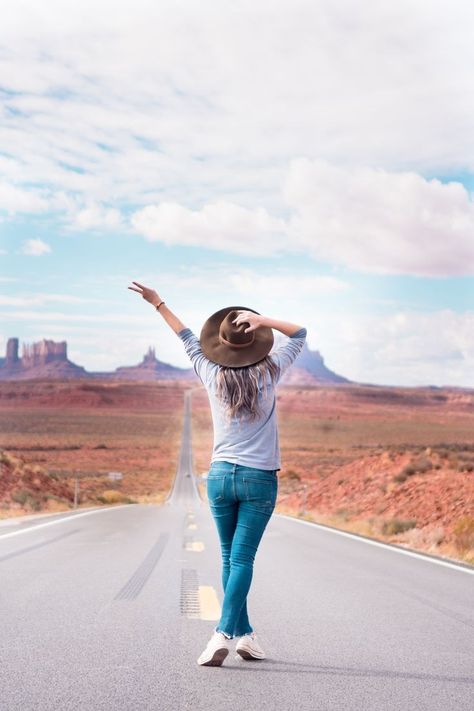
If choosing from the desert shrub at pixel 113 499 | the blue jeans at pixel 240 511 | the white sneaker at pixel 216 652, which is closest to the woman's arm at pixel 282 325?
the blue jeans at pixel 240 511

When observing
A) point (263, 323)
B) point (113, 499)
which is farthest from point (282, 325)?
point (113, 499)

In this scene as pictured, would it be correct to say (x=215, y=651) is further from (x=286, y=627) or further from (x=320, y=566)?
(x=320, y=566)

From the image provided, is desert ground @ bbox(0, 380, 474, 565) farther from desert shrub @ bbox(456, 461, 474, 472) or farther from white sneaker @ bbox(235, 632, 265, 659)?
white sneaker @ bbox(235, 632, 265, 659)

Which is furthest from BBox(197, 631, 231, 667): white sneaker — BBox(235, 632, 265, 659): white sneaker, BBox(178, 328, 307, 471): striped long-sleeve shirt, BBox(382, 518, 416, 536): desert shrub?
BBox(382, 518, 416, 536): desert shrub

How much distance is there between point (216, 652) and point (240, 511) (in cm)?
81

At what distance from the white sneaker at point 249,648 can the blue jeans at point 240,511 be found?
18 centimetres

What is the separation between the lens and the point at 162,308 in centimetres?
566

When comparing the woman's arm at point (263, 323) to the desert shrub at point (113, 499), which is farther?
the desert shrub at point (113, 499)

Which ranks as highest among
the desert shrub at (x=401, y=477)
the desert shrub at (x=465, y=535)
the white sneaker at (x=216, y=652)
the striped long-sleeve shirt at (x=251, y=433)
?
the striped long-sleeve shirt at (x=251, y=433)

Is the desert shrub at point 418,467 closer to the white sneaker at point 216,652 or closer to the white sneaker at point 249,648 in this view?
the white sneaker at point 249,648

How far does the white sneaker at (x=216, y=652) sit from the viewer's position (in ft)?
15.6

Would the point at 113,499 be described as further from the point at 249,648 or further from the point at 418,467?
the point at 249,648

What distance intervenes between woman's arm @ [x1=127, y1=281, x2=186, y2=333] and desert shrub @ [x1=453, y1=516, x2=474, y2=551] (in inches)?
399

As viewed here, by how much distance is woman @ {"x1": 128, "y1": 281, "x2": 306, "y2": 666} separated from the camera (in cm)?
481
